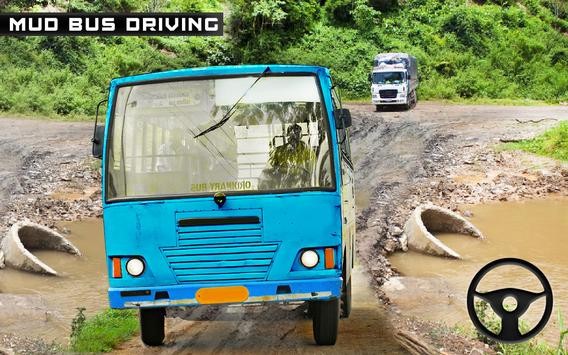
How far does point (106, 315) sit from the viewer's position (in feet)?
37.9

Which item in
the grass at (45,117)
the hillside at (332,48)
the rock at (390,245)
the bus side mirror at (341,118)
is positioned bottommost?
the rock at (390,245)

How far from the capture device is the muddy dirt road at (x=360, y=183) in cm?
920

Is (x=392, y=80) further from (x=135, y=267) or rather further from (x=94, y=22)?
(x=135, y=267)

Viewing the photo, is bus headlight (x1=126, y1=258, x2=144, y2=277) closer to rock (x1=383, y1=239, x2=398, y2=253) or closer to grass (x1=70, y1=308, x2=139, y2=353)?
grass (x1=70, y1=308, x2=139, y2=353)

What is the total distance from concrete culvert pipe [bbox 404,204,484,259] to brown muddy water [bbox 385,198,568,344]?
A: 0.53ft

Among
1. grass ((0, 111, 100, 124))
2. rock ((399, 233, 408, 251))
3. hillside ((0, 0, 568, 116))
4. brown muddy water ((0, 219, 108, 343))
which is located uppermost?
hillside ((0, 0, 568, 116))

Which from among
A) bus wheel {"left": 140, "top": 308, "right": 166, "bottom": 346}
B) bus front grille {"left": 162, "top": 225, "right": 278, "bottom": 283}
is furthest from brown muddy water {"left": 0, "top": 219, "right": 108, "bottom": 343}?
bus front grille {"left": 162, "top": 225, "right": 278, "bottom": 283}

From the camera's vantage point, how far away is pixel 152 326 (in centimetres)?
866

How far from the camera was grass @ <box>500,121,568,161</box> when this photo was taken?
26.2 metres

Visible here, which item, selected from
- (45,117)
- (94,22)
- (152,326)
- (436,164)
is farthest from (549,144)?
(152,326)

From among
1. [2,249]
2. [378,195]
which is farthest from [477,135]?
Result: [2,249]

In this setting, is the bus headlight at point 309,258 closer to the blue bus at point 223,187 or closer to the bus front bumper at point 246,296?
the blue bus at point 223,187

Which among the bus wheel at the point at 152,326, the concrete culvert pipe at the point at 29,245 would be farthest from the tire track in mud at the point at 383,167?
the concrete culvert pipe at the point at 29,245

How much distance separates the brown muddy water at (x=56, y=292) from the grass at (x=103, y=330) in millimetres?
585
